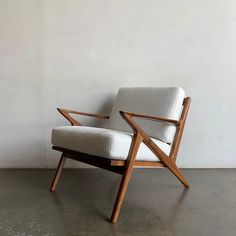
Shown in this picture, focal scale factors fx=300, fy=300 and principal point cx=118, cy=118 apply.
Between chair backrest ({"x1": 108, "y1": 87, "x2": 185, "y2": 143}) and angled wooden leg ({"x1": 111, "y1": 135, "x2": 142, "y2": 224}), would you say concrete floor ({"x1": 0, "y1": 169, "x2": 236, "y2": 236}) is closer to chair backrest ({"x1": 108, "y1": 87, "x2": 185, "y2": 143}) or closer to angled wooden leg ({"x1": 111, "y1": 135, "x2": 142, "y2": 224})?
angled wooden leg ({"x1": 111, "y1": 135, "x2": 142, "y2": 224})

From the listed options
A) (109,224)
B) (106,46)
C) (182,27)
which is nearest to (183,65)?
(182,27)

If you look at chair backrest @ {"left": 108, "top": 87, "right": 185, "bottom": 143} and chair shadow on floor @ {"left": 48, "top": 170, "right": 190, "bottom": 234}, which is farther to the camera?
chair backrest @ {"left": 108, "top": 87, "right": 185, "bottom": 143}

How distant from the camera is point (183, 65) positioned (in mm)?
3000

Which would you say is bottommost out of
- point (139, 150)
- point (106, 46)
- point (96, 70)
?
point (139, 150)

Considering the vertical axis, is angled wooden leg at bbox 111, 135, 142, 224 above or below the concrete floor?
above

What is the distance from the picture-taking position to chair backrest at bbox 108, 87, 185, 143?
2.13 m

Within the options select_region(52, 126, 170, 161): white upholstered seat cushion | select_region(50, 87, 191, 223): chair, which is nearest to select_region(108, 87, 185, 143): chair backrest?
select_region(50, 87, 191, 223): chair

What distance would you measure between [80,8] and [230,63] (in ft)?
5.25

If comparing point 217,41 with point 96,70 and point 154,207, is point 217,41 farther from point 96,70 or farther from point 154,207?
point 154,207

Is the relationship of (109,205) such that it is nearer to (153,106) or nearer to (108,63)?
(153,106)

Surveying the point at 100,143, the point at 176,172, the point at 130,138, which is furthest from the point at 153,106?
the point at 100,143

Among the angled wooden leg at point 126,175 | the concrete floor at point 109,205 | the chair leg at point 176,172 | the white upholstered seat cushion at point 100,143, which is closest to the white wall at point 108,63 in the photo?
the concrete floor at point 109,205

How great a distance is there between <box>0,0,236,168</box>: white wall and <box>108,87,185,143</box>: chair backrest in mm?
426

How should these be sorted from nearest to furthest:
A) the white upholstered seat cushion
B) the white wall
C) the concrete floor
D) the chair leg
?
1. the concrete floor
2. the white upholstered seat cushion
3. the chair leg
4. the white wall
